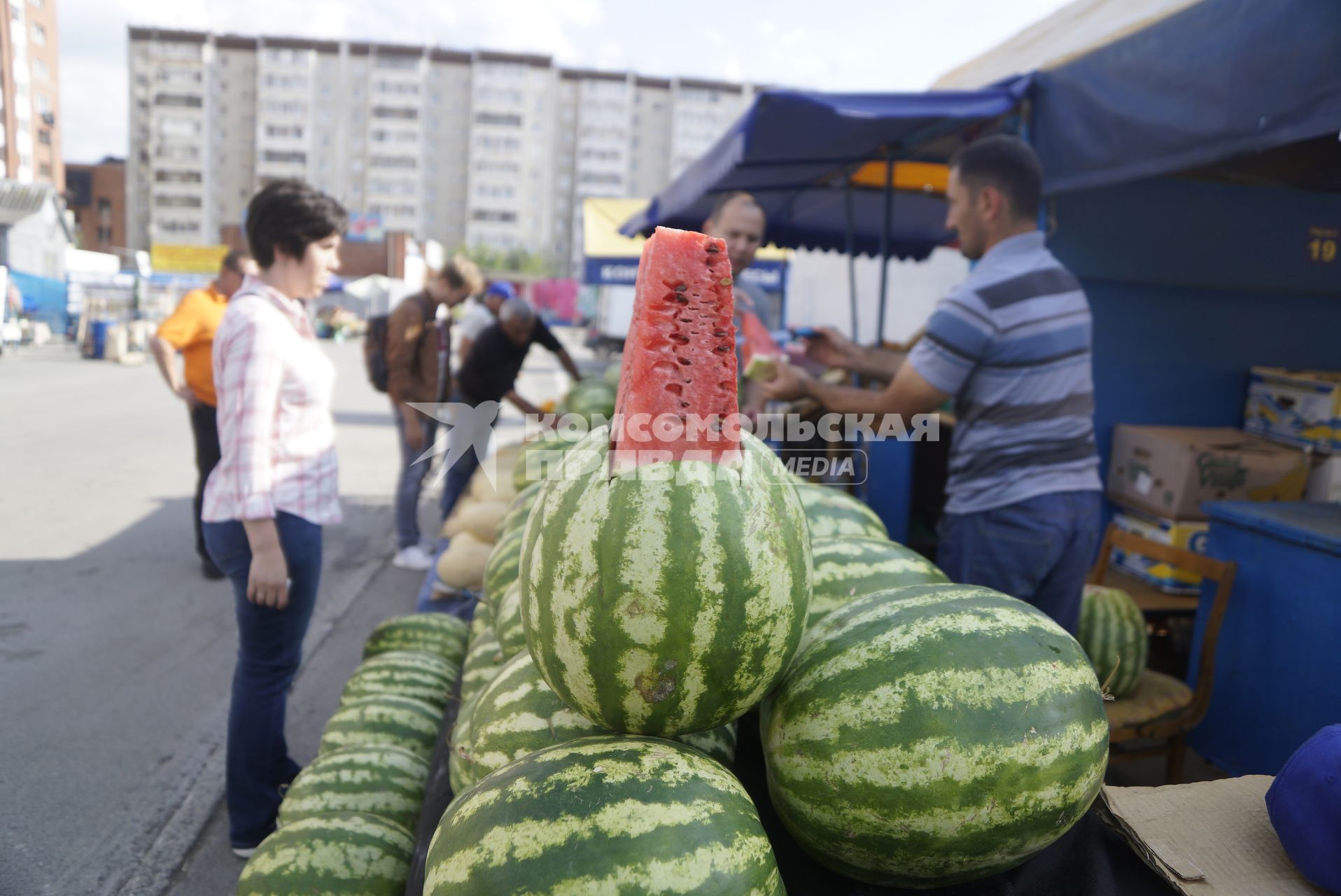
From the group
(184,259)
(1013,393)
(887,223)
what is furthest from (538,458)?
(184,259)

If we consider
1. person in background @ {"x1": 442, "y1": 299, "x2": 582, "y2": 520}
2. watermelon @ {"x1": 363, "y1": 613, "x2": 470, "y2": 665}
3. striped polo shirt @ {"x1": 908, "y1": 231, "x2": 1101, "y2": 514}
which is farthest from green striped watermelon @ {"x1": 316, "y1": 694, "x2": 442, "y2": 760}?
person in background @ {"x1": 442, "y1": 299, "x2": 582, "y2": 520}

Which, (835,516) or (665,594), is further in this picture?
(835,516)

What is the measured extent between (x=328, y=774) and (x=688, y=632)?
1412 mm

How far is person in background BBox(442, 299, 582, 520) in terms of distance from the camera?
5895mm

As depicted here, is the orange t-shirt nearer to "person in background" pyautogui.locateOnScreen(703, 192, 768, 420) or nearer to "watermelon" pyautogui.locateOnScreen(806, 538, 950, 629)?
"person in background" pyautogui.locateOnScreen(703, 192, 768, 420)

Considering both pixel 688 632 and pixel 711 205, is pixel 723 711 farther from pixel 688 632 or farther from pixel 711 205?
pixel 711 205

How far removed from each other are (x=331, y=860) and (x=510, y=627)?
0.60 meters

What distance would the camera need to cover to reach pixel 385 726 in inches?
90.2

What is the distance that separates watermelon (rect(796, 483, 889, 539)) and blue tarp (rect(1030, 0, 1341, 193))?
1802 mm

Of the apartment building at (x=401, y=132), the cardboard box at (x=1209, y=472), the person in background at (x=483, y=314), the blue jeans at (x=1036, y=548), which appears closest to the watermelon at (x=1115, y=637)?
the blue jeans at (x=1036, y=548)

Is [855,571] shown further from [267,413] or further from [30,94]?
[30,94]

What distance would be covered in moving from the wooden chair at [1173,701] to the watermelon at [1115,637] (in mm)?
76

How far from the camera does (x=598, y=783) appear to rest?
1.04 m

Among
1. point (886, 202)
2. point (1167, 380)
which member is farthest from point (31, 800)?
point (1167, 380)
